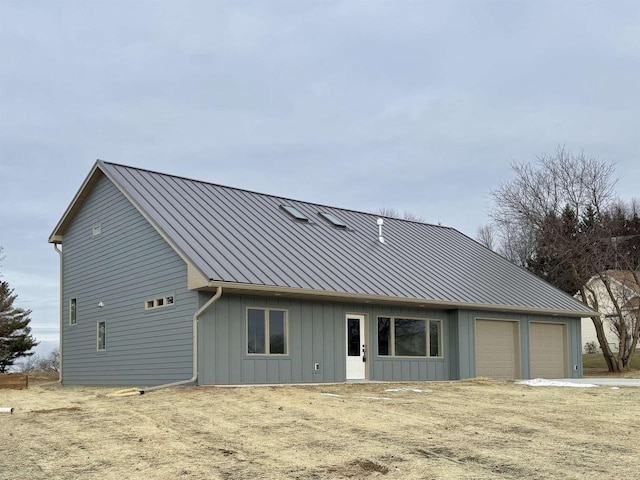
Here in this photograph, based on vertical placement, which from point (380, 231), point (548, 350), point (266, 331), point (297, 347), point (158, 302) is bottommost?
point (548, 350)

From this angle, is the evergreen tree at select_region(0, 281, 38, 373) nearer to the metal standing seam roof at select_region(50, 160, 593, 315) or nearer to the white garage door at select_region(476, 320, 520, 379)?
the metal standing seam roof at select_region(50, 160, 593, 315)

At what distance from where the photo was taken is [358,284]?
18.9 m

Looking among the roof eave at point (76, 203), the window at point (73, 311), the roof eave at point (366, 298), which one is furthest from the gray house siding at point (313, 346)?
the window at point (73, 311)

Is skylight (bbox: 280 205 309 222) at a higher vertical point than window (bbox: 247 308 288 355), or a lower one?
higher

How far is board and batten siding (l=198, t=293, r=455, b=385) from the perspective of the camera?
16.6 m

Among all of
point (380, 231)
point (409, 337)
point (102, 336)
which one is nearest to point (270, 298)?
point (409, 337)

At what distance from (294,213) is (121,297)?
18.8 ft

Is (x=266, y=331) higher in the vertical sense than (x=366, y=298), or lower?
lower

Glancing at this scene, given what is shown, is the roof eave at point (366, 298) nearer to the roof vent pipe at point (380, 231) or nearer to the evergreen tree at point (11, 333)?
the roof vent pipe at point (380, 231)

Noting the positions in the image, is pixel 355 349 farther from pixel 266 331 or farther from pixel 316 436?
pixel 316 436

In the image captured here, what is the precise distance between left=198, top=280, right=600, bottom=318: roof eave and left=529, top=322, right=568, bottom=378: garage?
65cm

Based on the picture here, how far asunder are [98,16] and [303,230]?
8325 mm

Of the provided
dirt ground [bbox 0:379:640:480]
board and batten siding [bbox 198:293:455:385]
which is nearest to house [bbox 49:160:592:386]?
board and batten siding [bbox 198:293:455:385]

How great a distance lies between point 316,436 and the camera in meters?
9.91
